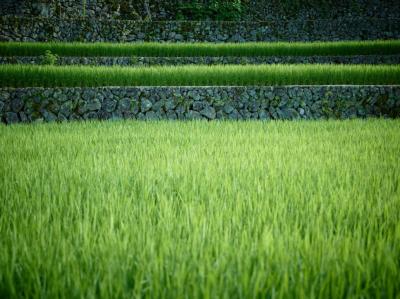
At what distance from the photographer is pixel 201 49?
10.9 metres

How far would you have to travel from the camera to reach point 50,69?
6727mm

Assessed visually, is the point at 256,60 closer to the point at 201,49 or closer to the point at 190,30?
the point at 201,49

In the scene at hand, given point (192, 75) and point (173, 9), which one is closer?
point (192, 75)

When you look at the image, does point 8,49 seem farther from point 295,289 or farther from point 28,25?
point 295,289

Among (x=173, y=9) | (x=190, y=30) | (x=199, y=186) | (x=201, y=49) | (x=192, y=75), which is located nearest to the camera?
(x=199, y=186)

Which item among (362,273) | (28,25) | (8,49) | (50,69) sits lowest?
(362,273)

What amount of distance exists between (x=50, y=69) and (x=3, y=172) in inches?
176

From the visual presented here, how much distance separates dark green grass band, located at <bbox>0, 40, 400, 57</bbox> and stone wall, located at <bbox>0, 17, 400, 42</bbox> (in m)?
2.39

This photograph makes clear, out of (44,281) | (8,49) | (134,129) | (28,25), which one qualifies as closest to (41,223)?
(44,281)

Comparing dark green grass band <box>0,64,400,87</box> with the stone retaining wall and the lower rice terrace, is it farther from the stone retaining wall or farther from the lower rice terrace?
the stone retaining wall

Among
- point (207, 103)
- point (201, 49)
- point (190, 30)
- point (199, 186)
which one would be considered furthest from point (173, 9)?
point (199, 186)

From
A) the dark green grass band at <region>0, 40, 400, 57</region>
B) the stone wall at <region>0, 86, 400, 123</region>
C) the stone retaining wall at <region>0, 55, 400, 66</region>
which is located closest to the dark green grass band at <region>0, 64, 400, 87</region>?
the stone wall at <region>0, 86, 400, 123</region>

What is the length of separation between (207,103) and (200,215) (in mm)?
4919

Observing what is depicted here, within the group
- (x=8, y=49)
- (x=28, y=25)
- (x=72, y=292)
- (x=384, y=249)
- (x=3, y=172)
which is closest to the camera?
(x=72, y=292)
